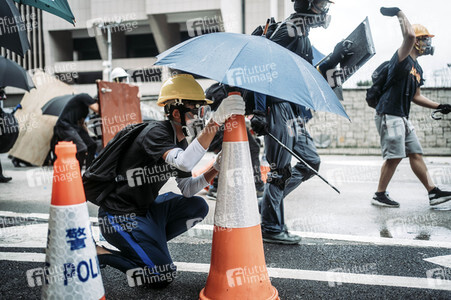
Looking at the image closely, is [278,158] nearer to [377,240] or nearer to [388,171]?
[377,240]

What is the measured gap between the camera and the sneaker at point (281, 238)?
3.51m

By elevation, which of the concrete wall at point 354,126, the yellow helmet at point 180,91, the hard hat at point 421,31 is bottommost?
the concrete wall at point 354,126

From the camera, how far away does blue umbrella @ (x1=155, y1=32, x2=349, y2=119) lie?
2090mm

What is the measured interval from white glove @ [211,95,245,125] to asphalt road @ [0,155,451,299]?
1.11 metres

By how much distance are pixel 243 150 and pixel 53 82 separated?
9.96m

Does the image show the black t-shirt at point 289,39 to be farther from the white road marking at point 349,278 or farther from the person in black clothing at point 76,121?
the person in black clothing at point 76,121

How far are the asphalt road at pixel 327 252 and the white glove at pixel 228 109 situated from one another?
1.11 meters

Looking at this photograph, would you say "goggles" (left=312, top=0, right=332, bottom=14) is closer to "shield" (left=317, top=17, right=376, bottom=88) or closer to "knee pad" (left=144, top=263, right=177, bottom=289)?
"shield" (left=317, top=17, right=376, bottom=88)

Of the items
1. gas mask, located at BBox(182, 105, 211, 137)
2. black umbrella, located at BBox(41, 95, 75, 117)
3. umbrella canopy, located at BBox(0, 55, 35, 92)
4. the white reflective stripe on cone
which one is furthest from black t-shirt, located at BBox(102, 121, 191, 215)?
black umbrella, located at BBox(41, 95, 75, 117)

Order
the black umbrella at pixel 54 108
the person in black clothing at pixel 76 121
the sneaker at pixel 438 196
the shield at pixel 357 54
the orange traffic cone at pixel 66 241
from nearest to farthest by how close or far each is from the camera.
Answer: the orange traffic cone at pixel 66 241, the shield at pixel 357 54, the sneaker at pixel 438 196, the person in black clothing at pixel 76 121, the black umbrella at pixel 54 108

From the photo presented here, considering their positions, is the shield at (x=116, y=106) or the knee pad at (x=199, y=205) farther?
the shield at (x=116, y=106)

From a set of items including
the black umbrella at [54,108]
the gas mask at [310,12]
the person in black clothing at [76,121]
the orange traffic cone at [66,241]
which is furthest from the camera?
the black umbrella at [54,108]

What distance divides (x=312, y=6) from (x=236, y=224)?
2109 millimetres

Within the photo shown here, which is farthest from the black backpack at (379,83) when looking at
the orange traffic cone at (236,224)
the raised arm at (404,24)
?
the orange traffic cone at (236,224)
